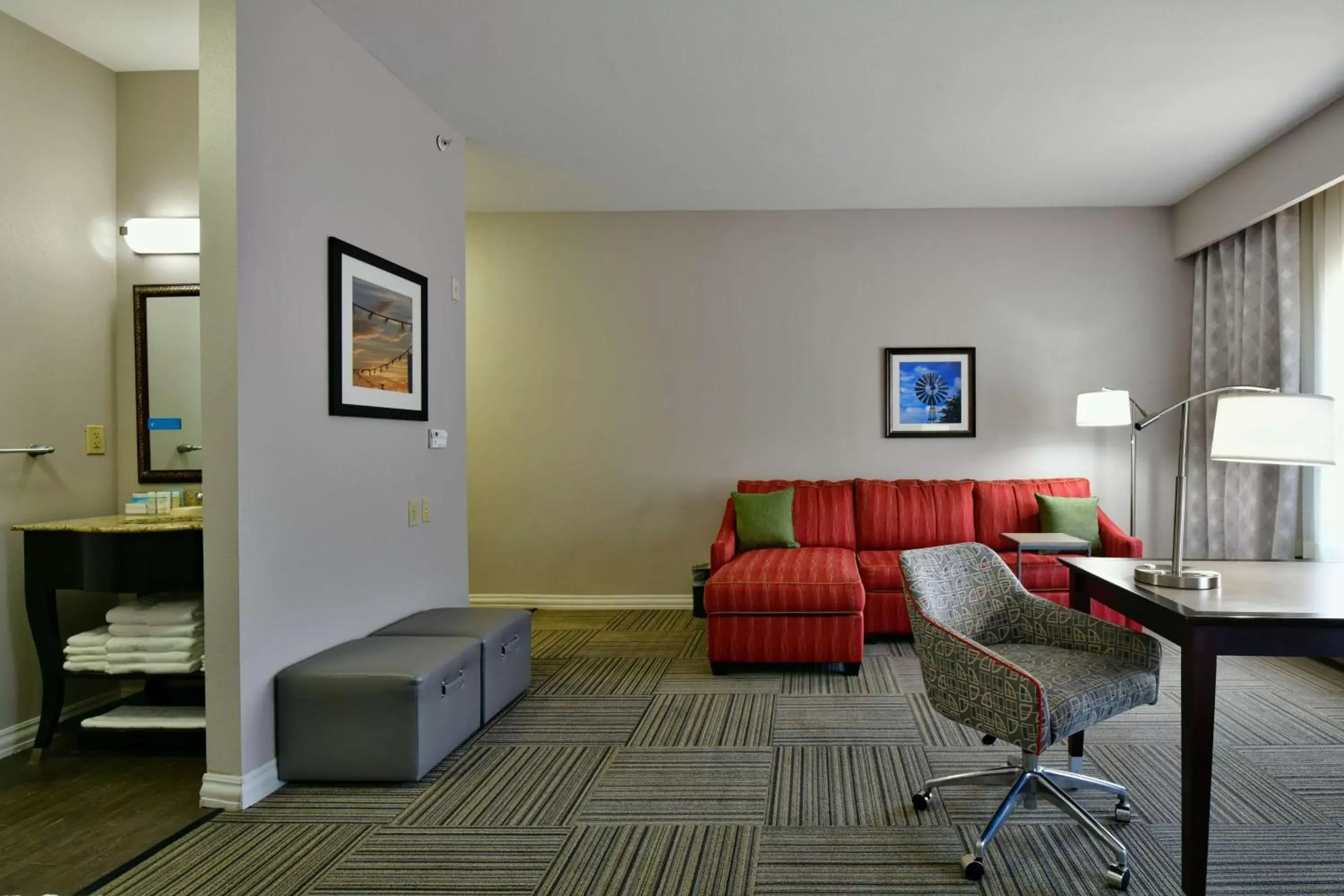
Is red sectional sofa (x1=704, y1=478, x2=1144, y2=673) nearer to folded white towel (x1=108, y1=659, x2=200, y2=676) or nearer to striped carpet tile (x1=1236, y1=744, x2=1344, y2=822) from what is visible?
striped carpet tile (x1=1236, y1=744, x2=1344, y2=822)

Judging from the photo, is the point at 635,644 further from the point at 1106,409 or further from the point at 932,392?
the point at 1106,409

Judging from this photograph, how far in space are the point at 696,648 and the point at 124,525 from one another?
3024 millimetres

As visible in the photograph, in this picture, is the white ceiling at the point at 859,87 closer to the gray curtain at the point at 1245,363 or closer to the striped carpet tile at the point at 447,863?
the gray curtain at the point at 1245,363

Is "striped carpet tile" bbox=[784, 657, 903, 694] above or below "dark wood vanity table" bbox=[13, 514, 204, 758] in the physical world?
below

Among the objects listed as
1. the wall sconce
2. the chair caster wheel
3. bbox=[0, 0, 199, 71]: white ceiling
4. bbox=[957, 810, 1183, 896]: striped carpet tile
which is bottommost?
bbox=[957, 810, 1183, 896]: striped carpet tile

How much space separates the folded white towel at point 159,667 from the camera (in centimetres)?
299

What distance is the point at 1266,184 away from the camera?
4535 millimetres

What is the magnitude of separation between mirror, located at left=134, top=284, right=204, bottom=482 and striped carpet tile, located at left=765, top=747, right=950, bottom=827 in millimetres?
2866

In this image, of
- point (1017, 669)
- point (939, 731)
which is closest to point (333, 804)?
point (1017, 669)

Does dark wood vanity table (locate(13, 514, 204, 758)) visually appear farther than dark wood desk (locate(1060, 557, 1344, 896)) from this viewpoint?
Yes

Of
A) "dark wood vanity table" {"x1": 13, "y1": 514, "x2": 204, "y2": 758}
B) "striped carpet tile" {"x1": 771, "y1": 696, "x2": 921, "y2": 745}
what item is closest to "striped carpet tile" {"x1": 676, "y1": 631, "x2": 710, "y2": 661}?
"striped carpet tile" {"x1": 771, "y1": 696, "x2": 921, "y2": 745}

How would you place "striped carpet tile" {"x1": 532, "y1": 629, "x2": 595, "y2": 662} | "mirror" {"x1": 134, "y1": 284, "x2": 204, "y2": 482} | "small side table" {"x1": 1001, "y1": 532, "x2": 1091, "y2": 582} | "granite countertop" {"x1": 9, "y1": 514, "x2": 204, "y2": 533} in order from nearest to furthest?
"granite countertop" {"x1": 9, "y1": 514, "x2": 204, "y2": 533}
"mirror" {"x1": 134, "y1": 284, "x2": 204, "y2": 482}
"small side table" {"x1": 1001, "y1": 532, "x2": 1091, "y2": 582}
"striped carpet tile" {"x1": 532, "y1": 629, "x2": 595, "y2": 662}

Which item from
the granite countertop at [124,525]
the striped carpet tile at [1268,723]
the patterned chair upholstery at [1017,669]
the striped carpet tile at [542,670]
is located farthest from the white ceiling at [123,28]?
the striped carpet tile at [1268,723]

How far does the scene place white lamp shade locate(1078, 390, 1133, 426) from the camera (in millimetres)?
5156
